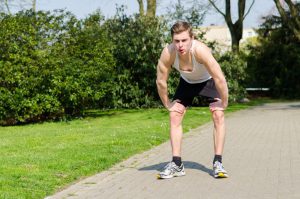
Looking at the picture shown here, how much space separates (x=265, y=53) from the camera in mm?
37188

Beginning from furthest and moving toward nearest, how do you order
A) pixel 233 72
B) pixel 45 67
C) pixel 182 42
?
pixel 233 72
pixel 45 67
pixel 182 42

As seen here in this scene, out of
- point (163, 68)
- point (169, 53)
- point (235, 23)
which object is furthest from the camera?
point (235, 23)

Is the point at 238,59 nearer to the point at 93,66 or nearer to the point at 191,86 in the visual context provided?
the point at 93,66

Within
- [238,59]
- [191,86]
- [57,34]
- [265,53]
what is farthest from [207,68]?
[265,53]

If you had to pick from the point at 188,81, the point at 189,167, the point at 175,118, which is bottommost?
the point at 189,167

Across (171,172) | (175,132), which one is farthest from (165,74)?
(171,172)

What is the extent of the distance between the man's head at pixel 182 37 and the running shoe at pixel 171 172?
1.40 m

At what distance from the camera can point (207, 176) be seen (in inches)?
266

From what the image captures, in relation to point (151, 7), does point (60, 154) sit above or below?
below

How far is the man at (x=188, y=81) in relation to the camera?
20.5 feet

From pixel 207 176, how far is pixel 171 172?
442 mm

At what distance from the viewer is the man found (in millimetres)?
6258

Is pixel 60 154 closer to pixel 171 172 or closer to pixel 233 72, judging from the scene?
pixel 171 172

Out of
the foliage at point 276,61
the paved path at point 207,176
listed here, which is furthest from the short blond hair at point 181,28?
the foliage at point 276,61
